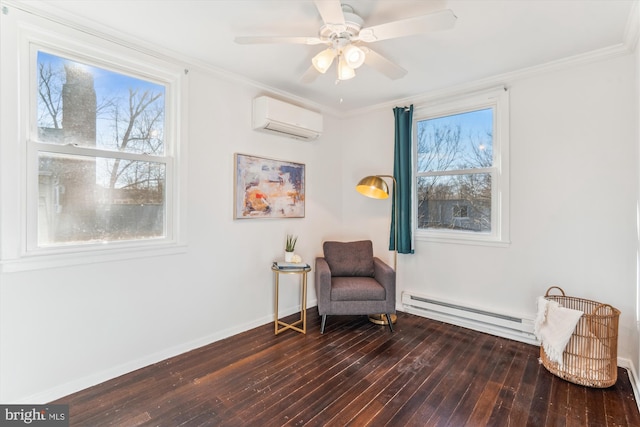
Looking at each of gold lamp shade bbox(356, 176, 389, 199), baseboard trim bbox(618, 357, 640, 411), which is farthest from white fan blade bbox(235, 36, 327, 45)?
baseboard trim bbox(618, 357, 640, 411)

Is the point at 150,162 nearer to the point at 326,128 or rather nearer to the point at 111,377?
the point at 111,377

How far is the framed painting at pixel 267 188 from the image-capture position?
299cm

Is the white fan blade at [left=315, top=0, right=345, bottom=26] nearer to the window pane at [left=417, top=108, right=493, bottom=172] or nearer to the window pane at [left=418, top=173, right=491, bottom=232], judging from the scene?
the window pane at [left=417, top=108, right=493, bottom=172]

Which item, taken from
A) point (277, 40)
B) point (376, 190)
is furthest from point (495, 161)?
point (277, 40)

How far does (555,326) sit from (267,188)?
2.69 metres

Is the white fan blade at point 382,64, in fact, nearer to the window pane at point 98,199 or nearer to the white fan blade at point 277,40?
the white fan blade at point 277,40

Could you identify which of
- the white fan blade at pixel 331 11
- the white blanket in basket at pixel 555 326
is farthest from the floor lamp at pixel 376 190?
the white fan blade at pixel 331 11

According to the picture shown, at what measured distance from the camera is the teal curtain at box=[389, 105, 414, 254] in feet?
11.3

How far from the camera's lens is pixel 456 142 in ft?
10.8

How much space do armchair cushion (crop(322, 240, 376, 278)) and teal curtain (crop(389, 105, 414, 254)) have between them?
38cm

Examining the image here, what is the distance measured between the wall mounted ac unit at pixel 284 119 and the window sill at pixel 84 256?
54.3 inches

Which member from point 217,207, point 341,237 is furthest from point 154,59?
point 341,237

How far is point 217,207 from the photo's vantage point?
283 centimetres

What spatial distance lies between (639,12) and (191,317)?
149 inches
